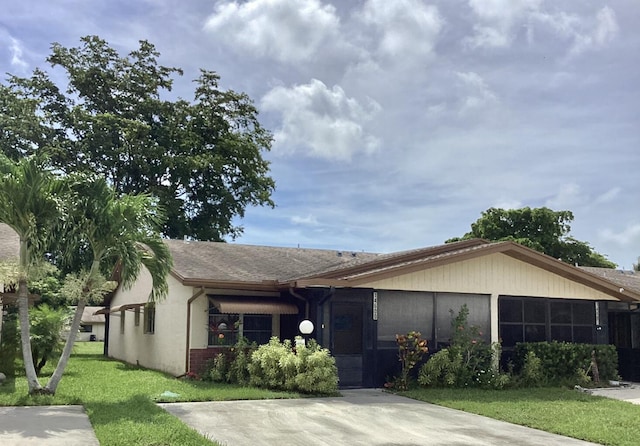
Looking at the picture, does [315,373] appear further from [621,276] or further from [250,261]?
[621,276]

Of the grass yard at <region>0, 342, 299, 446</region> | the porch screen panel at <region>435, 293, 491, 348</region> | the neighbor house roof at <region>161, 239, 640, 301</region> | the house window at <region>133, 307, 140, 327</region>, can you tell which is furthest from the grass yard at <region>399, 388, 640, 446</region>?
the house window at <region>133, 307, 140, 327</region>

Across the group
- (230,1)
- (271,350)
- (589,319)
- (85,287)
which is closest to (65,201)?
(85,287)

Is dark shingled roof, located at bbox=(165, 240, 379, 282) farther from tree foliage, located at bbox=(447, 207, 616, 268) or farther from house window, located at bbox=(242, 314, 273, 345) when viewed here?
tree foliage, located at bbox=(447, 207, 616, 268)

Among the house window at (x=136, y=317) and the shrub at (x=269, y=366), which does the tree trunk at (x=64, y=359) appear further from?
the house window at (x=136, y=317)

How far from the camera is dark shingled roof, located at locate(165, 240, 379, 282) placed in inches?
586

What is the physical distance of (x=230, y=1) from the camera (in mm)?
14195

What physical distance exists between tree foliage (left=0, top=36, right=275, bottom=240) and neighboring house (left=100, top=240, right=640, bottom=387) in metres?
15.5

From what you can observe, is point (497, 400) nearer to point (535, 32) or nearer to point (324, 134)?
point (535, 32)

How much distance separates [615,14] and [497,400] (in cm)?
841

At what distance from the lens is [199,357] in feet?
47.0

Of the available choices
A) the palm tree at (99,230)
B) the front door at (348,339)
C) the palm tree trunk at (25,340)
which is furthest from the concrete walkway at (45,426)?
the front door at (348,339)

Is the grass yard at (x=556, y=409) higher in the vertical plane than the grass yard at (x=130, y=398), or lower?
lower

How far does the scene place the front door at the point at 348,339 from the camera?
13711 millimetres

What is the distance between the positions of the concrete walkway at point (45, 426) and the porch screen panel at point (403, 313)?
22.8 feet
